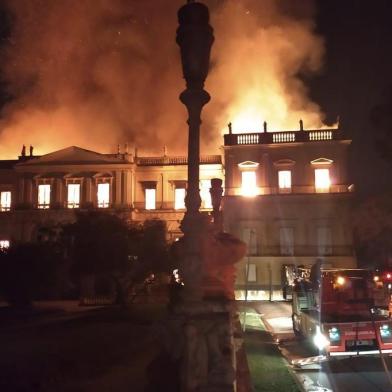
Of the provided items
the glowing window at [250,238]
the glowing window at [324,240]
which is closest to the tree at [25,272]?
the glowing window at [250,238]

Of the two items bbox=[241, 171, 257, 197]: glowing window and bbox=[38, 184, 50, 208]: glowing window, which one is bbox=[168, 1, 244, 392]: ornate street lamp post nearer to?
bbox=[241, 171, 257, 197]: glowing window

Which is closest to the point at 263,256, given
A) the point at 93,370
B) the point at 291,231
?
the point at 291,231

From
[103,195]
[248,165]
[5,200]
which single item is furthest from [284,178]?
[5,200]

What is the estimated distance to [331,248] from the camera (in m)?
44.1

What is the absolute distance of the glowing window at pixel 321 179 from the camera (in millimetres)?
45906

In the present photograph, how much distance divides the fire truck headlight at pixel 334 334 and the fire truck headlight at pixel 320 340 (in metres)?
0.13

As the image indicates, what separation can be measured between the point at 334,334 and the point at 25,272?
1618 centimetres

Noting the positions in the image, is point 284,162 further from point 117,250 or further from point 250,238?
point 117,250

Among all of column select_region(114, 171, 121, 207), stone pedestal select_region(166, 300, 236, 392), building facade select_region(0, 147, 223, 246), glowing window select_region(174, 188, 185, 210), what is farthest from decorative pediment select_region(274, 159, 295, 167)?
stone pedestal select_region(166, 300, 236, 392)

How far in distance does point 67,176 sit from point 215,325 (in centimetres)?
4713

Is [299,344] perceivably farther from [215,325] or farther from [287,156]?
[287,156]

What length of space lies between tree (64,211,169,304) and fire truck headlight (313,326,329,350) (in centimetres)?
1367

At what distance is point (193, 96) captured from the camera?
21.3 ft

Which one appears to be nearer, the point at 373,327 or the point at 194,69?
the point at 194,69
